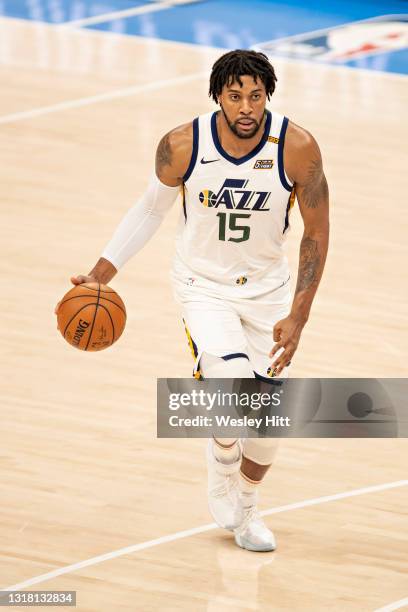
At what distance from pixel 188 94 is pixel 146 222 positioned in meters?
9.39

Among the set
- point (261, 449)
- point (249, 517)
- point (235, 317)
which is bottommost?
point (249, 517)

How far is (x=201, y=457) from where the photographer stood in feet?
23.6

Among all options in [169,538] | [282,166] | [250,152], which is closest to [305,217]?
[282,166]

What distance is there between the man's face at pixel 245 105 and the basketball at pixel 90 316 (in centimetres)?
95

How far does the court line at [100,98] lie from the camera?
14.2 metres

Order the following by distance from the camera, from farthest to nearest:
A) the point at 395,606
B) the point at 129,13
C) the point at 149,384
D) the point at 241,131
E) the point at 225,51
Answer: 1. the point at 129,13
2. the point at 225,51
3. the point at 149,384
4. the point at 241,131
5. the point at 395,606

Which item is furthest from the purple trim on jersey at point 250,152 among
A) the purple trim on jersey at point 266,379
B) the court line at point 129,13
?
the court line at point 129,13

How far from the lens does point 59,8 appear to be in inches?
771

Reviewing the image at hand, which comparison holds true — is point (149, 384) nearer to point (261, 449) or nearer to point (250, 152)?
point (261, 449)

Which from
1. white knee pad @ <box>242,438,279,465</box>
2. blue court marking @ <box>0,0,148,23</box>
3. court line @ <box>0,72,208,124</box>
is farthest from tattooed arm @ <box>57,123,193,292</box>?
blue court marking @ <box>0,0,148,23</box>

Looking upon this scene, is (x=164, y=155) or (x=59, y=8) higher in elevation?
(x=164, y=155)

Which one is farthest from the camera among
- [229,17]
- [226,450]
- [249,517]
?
[229,17]

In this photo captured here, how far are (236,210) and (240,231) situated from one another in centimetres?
11

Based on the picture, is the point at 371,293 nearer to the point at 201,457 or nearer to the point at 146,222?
the point at 201,457
